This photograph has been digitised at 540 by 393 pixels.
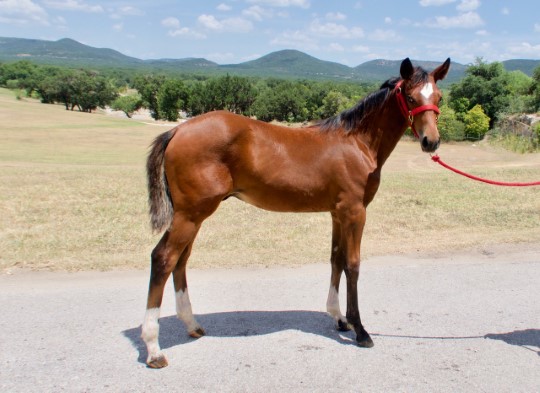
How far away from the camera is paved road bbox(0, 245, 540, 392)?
3.47 meters

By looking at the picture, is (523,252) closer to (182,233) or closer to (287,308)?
(287,308)

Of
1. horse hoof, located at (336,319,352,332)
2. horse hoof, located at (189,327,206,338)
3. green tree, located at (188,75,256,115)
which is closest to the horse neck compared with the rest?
horse hoof, located at (336,319,352,332)

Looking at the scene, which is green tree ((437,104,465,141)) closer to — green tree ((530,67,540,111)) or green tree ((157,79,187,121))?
green tree ((530,67,540,111))

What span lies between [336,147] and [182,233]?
1.65m

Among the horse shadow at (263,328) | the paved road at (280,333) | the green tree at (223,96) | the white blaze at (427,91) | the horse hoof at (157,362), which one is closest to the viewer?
the paved road at (280,333)

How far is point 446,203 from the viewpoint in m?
9.77

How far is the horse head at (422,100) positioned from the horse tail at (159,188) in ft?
6.89

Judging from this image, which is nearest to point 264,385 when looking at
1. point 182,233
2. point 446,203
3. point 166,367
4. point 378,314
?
point 166,367

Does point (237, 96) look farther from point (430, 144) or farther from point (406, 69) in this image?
point (430, 144)

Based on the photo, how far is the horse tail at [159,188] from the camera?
397cm

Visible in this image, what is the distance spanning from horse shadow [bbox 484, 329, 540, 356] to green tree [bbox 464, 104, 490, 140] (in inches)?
1818

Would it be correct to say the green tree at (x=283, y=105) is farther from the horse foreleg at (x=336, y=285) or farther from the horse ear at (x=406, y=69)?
the horse ear at (x=406, y=69)

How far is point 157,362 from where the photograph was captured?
12.0 ft

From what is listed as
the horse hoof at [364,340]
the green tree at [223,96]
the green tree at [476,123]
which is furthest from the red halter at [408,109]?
the green tree at [223,96]
